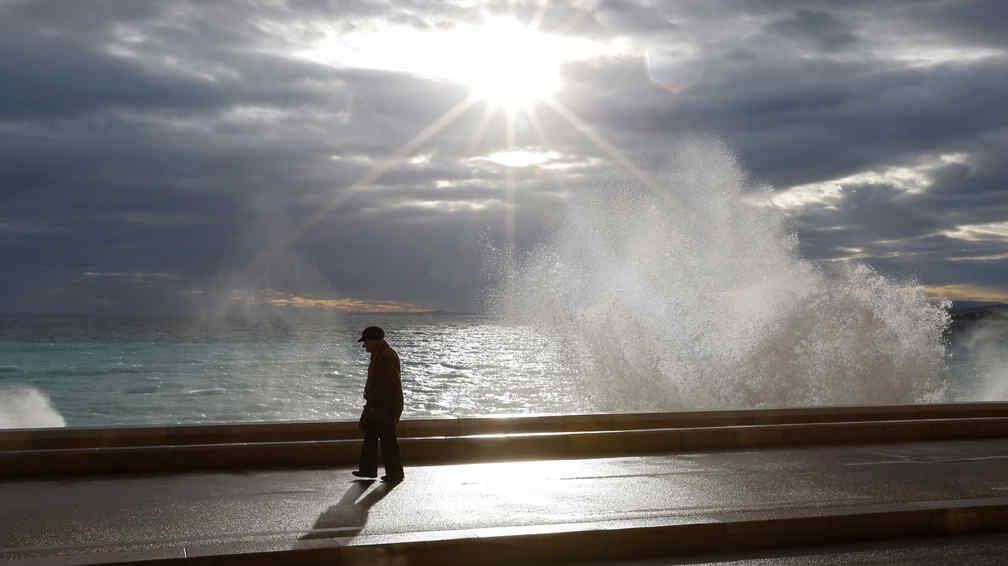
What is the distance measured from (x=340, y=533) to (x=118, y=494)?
8.98 ft

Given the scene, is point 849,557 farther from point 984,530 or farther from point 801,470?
point 801,470

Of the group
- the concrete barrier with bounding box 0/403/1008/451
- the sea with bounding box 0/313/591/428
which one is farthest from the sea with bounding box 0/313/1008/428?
the concrete barrier with bounding box 0/403/1008/451

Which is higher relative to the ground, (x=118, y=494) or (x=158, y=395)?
(x=118, y=494)

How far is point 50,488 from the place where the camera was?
912 centimetres

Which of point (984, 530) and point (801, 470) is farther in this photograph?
point (801, 470)

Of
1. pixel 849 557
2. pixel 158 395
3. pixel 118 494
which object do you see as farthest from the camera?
pixel 158 395

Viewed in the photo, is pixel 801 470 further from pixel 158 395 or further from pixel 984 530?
pixel 158 395

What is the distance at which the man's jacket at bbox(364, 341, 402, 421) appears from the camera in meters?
9.70

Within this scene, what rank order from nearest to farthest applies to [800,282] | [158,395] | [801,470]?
[801,470]
[800,282]
[158,395]

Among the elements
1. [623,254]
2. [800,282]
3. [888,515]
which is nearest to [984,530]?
[888,515]

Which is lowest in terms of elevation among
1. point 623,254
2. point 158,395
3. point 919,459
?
point 158,395

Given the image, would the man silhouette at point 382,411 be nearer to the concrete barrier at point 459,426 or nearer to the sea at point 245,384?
the concrete barrier at point 459,426

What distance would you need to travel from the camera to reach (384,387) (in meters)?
9.71

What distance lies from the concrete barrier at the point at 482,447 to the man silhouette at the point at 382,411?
3.72 ft
